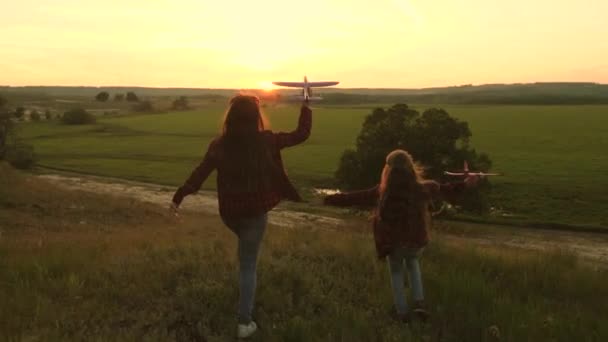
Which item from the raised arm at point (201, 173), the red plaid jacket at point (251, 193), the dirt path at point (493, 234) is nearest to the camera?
the red plaid jacket at point (251, 193)

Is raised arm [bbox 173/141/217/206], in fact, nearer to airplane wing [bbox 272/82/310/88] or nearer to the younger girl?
airplane wing [bbox 272/82/310/88]

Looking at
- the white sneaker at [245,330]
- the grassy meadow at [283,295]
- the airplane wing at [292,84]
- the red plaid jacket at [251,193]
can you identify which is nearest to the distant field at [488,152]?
the grassy meadow at [283,295]

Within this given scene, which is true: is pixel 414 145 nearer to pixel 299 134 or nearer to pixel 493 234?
pixel 493 234

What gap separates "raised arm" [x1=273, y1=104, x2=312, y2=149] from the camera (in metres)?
5.75

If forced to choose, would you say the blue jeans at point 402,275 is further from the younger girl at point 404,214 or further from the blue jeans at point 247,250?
the blue jeans at point 247,250

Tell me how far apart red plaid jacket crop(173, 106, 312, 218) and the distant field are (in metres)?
16.4

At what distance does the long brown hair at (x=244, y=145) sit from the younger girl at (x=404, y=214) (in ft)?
4.85

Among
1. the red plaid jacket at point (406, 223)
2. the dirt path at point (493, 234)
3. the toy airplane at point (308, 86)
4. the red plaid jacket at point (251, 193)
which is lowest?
the dirt path at point (493, 234)

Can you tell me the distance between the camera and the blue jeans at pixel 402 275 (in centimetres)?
603

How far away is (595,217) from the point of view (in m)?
26.4

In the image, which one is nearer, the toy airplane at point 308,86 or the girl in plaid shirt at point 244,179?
the girl in plaid shirt at point 244,179

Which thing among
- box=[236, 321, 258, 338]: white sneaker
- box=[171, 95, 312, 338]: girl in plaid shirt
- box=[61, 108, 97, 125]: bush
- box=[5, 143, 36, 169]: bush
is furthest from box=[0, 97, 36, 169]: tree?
box=[61, 108, 97, 125]: bush

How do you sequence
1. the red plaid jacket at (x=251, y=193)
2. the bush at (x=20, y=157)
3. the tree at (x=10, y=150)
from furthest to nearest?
the bush at (x=20, y=157), the tree at (x=10, y=150), the red plaid jacket at (x=251, y=193)

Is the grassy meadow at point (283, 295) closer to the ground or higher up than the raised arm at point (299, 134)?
closer to the ground
